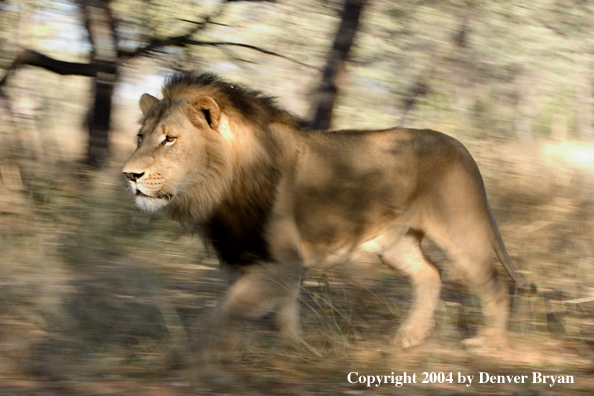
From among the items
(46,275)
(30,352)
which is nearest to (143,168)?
(46,275)

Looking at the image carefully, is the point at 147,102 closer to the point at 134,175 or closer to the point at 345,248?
the point at 134,175

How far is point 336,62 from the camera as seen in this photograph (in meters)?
6.74

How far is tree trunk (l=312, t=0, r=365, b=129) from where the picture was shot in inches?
263

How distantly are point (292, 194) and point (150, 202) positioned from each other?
0.90 meters

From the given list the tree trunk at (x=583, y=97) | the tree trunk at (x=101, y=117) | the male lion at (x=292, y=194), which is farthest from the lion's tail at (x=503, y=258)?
the tree trunk at (x=101, y=117)

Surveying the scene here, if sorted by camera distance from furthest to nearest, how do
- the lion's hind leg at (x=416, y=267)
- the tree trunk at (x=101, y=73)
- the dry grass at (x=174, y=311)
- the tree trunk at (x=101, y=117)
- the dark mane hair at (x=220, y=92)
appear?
the tree trunk at (x=101, y=117) → the tree trunk at (x=101, y=73) → the lion's hind leg at (x=416, y=267) → the dark mane hair at (x=220, y=92) → the dry grass at (x=174, y=311)

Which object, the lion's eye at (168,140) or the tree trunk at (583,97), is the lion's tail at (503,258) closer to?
the lion's eye at (168,140)

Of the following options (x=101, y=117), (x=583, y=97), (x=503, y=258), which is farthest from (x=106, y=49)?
(x=583, y=97)

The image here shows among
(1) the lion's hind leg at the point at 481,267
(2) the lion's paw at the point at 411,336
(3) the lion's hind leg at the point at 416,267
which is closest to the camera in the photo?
(2) the lion's paw at the point at 411,336

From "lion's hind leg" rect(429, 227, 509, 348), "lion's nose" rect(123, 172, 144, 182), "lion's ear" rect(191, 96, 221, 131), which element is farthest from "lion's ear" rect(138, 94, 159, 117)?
"lion's hind leg" rect(429, 227, 509, 348)

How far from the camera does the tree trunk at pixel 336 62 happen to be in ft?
21.9

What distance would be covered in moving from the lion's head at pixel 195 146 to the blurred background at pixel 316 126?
488mm

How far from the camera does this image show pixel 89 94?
7.09 m

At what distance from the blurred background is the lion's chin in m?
0.39
